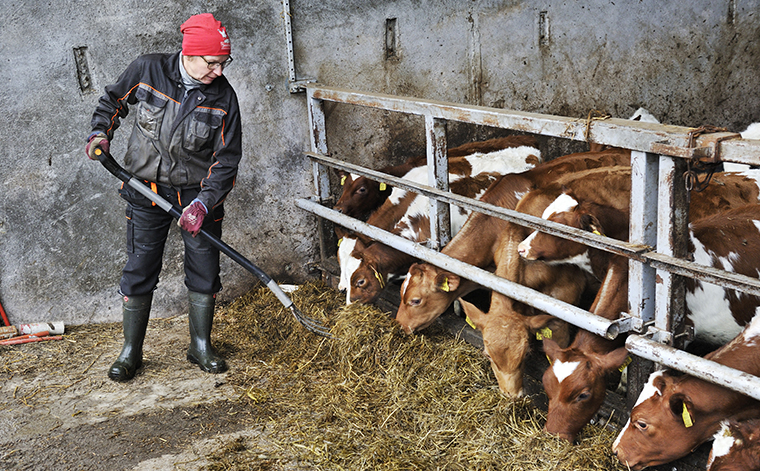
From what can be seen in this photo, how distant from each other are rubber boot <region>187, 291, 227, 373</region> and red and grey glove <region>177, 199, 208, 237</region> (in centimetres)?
70

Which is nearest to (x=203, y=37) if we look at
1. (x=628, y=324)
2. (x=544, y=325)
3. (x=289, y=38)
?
(x=289, y=38)

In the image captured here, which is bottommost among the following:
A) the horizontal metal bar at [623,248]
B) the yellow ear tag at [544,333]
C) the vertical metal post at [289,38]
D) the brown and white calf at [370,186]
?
the yellow ear tag at [544,333]

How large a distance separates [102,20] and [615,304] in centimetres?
411

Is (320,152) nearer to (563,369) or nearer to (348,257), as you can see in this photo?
(348,257)

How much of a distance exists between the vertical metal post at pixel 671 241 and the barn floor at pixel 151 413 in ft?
1.95

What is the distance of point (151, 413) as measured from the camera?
14.5 ft

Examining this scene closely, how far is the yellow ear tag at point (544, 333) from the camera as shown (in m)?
4.04

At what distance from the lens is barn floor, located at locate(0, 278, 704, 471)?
12.7 ft

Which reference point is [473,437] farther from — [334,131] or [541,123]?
[334,131]

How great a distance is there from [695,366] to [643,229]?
63cm

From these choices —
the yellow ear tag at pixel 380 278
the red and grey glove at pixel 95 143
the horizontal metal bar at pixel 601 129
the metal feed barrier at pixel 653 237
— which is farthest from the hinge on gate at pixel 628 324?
the red and grey glove at pixel 95 143

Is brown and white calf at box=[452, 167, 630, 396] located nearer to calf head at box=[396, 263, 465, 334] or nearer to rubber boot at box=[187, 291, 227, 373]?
calf head at box=[396, 263, 465, 334]

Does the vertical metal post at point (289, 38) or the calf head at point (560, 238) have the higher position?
the vertical metal post at point (289, 38)

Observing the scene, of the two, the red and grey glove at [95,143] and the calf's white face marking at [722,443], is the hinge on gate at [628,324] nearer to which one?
the calf's white face marking at [722,443]
